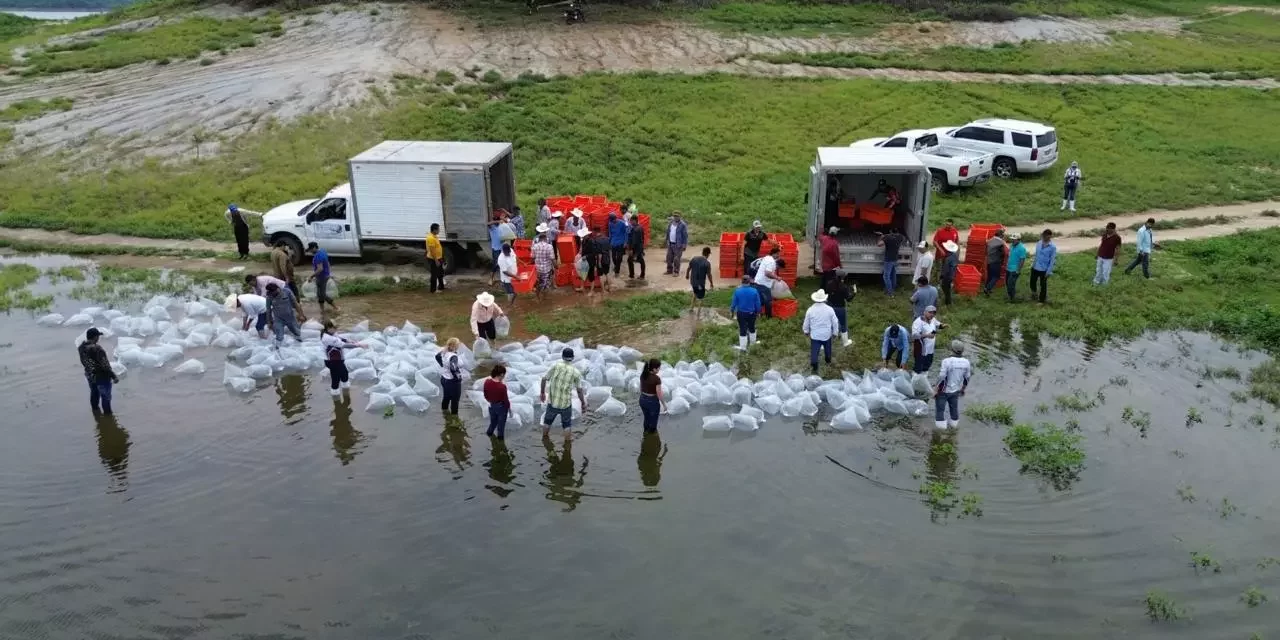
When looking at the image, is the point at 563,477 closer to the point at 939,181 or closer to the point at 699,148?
the point at 939,181

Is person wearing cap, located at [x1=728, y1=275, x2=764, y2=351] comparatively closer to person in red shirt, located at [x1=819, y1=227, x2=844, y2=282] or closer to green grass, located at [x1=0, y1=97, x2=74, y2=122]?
person in red shirt, located at [x1=819, y1=227, x2=844, y2=282]

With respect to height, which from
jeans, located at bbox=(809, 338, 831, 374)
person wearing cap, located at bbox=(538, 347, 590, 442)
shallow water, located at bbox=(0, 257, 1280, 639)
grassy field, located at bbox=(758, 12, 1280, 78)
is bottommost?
shallow water, located at bbox=(0, 257, 1280, 639)

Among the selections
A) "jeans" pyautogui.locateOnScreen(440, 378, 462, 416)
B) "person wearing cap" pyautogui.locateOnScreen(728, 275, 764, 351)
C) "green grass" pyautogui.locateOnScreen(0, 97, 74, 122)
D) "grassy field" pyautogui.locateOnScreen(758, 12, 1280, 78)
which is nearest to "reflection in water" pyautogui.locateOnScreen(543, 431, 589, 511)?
"jeans" pyautogui.locateOnScreen(440, 378, 462, 416)

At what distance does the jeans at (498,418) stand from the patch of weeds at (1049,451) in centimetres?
636

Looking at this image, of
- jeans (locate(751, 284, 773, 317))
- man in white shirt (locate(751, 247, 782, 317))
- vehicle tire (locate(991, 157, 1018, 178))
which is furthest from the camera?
vehicle tire (locate(991, 157, 1018, 178))

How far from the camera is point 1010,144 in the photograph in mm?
25125

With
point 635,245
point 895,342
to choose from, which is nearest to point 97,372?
point 635,245

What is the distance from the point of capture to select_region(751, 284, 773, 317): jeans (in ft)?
52.1

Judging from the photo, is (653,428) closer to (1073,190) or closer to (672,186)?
(672,186)

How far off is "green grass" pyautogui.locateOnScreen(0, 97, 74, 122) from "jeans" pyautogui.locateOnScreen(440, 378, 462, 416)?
22850 mm

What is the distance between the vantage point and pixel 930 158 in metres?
24.1

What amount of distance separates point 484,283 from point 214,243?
7074mm

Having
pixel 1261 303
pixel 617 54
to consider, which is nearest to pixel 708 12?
pixel 617 54

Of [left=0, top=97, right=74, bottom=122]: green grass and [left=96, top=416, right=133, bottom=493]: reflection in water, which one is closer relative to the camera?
[left=96, top=416, right=133, bottom=493]: reflection in water
